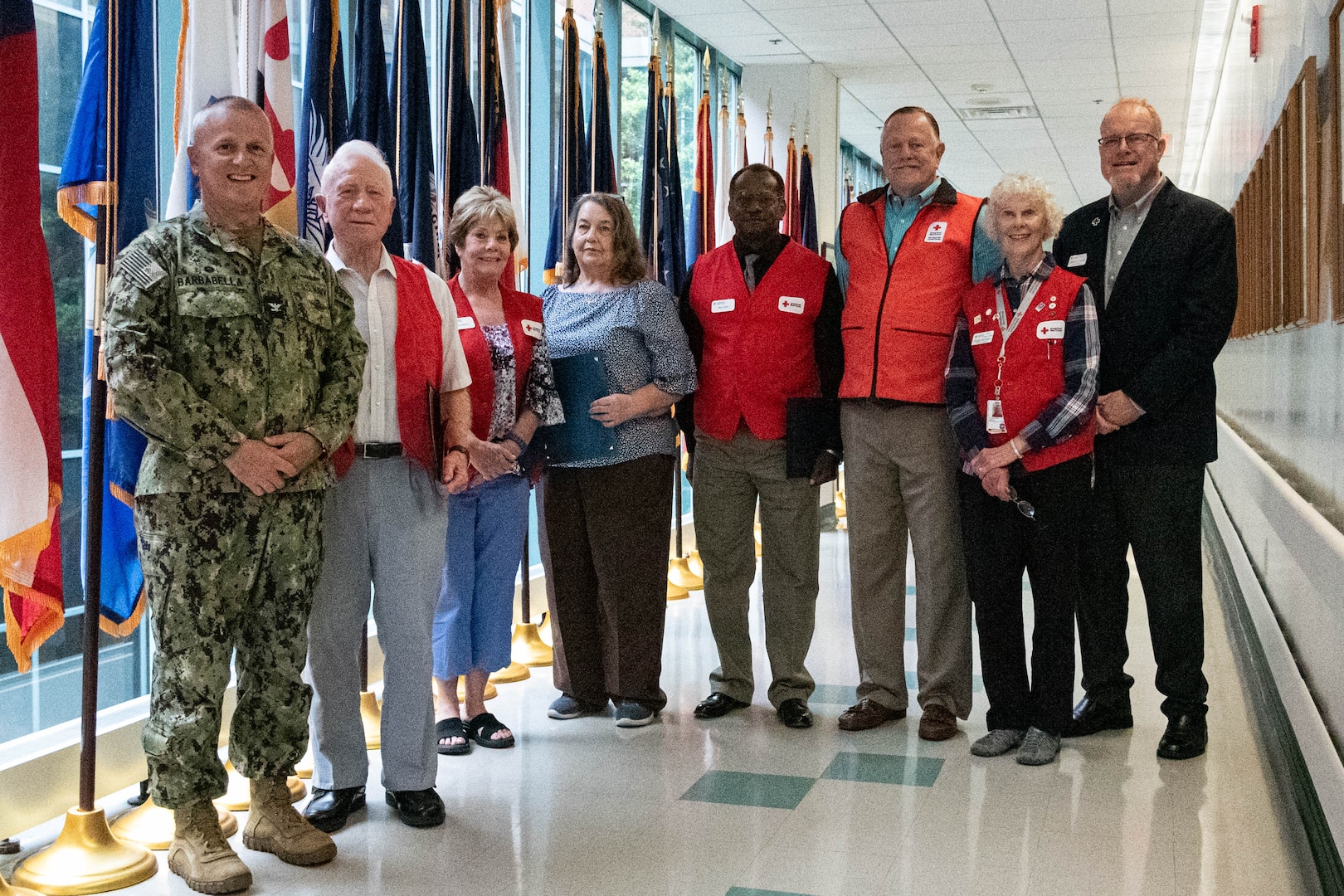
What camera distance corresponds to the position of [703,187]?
752 cm

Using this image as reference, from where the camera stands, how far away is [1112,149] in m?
3.45

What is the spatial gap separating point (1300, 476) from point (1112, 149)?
136 centimetres

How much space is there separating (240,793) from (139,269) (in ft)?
4.74

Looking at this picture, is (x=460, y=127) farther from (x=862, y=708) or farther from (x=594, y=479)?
(x=862, y=708)

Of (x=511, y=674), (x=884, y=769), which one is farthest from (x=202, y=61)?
(x=884, y=769)

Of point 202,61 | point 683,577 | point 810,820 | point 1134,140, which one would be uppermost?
point 202,61

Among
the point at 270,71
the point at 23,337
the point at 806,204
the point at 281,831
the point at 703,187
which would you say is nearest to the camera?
the point at 23,337

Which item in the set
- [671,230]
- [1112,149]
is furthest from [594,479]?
[671,230]

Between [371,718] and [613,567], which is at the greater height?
[613,567]

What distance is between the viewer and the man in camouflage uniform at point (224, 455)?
2.43 meters

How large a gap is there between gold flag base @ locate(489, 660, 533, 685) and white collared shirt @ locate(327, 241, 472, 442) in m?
Result: 1.74

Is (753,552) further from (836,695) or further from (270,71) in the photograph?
(270,71)

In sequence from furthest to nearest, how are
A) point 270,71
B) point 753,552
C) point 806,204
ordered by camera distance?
point 806,204
point 753,552
point 270,71

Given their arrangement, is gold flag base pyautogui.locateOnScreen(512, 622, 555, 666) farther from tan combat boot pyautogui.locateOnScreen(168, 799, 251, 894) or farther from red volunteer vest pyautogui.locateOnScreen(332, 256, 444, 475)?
tan combat boot pyautogui.locateOnScreen(168, 799, 251, 894)
